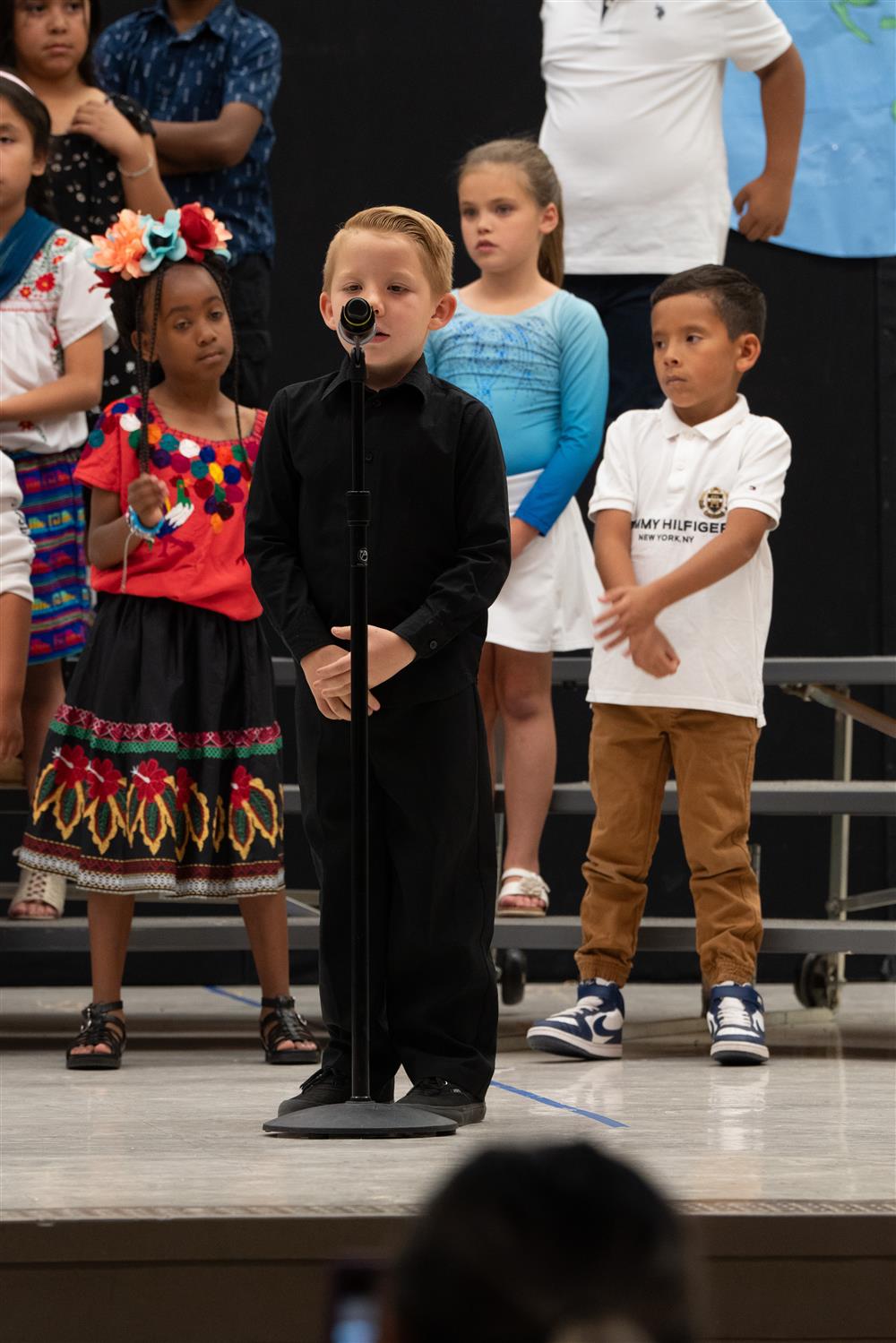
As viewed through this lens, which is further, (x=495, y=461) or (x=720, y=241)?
(x=720, y=241)

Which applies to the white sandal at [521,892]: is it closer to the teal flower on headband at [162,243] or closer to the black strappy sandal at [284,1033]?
the black strappy sandal at [284,1033]

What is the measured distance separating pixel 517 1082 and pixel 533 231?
5.53 feet

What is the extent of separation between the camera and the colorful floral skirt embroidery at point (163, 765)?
3.18 meters

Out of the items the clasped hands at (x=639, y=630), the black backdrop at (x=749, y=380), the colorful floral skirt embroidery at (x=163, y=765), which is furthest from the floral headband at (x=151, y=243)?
the black backdrop at (x=749, y=380)

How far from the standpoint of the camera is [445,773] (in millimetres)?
2477

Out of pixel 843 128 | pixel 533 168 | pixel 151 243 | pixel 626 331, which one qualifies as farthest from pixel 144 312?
pixel 843 128

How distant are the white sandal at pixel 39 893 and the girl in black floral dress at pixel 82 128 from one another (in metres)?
1.01

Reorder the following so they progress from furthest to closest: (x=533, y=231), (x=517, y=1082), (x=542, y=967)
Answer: (x=542, y=967)
(x=533, y=231)
(x=517, y=1082)

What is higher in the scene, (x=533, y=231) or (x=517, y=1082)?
(x=533, y=231)

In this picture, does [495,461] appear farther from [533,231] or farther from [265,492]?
[533,231]

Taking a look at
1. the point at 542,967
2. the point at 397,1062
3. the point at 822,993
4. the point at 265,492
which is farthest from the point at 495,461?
the point at 542,967

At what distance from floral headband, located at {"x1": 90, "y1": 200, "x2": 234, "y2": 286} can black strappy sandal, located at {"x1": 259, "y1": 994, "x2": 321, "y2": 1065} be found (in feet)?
4.21

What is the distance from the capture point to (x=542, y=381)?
3703 millimetres

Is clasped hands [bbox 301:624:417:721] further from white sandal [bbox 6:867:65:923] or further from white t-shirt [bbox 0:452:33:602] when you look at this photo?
white sandal [bbox 6:867:65:923]
